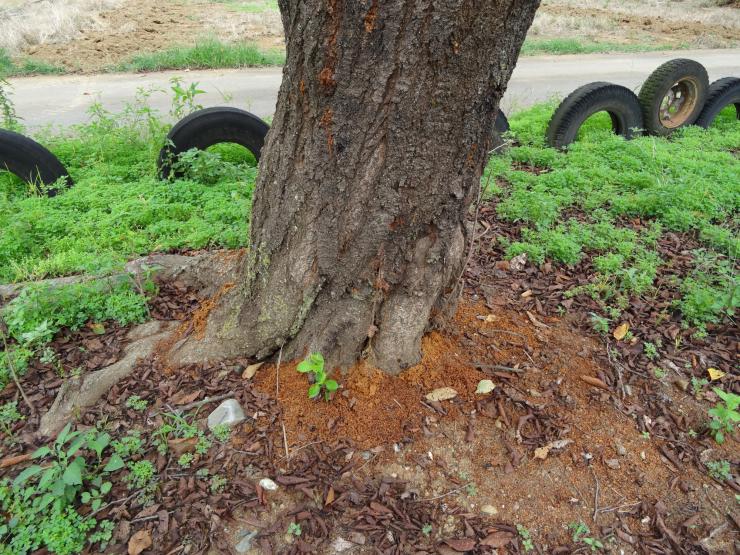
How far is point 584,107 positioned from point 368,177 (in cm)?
508

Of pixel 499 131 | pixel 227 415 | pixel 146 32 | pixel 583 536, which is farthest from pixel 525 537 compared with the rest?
pixel 146 32

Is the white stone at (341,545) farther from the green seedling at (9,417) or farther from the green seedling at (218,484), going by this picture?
the green seedling at (9,417)

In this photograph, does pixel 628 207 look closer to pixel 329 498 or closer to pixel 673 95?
pixel 673 95

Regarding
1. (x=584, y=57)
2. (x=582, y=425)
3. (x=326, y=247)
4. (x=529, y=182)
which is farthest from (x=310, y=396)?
(x=584, y=57)

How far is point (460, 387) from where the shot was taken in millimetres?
2512

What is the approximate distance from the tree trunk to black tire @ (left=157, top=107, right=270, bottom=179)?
113 inches

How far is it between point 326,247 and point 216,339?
949 mm

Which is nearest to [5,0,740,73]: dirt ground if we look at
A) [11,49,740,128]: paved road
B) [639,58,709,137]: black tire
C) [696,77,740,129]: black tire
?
[11,49,740,128]: paved road

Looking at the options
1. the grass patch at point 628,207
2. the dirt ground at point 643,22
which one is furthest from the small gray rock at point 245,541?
the dirt ground at point 643,22

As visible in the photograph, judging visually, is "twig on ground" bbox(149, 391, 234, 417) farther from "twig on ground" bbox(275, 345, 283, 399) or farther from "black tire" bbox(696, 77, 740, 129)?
"black tire" bbox(696, 77, 740, 129)

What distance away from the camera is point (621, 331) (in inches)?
122

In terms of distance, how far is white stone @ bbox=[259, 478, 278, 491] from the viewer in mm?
2107

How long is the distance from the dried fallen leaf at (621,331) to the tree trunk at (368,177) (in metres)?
1.24

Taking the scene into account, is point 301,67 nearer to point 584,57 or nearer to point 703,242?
point 703,242
